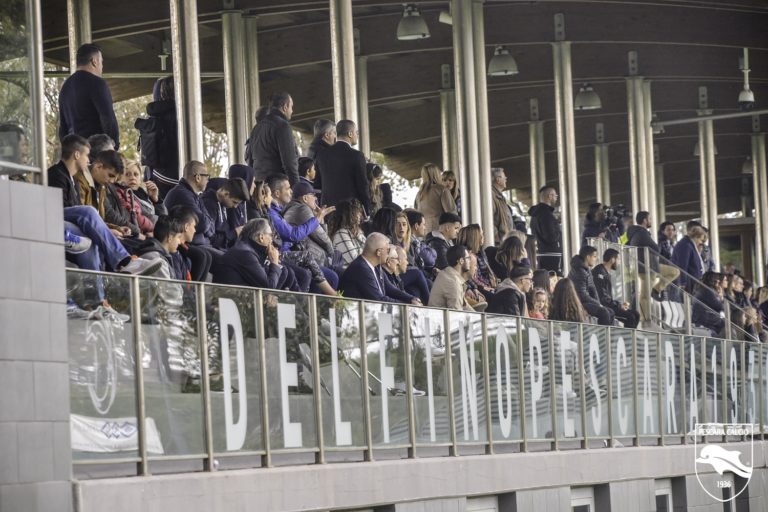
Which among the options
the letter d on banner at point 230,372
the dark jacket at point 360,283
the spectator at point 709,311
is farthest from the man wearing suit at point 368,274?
the spectator at point 709,311

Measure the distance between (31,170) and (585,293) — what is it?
11.6m

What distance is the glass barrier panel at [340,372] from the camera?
10703 mm

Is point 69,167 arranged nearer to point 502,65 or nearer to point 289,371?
point 289,371

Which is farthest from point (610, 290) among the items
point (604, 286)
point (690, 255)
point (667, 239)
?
point (667, 239)

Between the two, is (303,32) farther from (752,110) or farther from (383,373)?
(383,373)

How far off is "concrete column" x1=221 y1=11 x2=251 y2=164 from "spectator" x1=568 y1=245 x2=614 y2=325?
4748mm

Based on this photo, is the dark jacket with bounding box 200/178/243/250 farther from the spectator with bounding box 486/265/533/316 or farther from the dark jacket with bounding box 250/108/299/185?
the spectator with bounding box 486/265/533/316

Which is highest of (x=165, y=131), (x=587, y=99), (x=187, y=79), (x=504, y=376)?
(x=587, y=99)

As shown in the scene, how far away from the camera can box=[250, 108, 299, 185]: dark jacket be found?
14.3 meters

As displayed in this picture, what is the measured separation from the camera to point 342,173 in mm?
15156

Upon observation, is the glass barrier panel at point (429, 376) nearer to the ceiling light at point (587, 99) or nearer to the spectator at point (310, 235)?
the spectator at point (310, 235)

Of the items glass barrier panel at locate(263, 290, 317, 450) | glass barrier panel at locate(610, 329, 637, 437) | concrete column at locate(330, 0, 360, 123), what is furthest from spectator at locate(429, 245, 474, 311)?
concrete column at locate(330, 0, 360, 123)

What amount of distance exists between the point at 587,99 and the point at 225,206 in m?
18.6

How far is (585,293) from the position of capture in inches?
763
